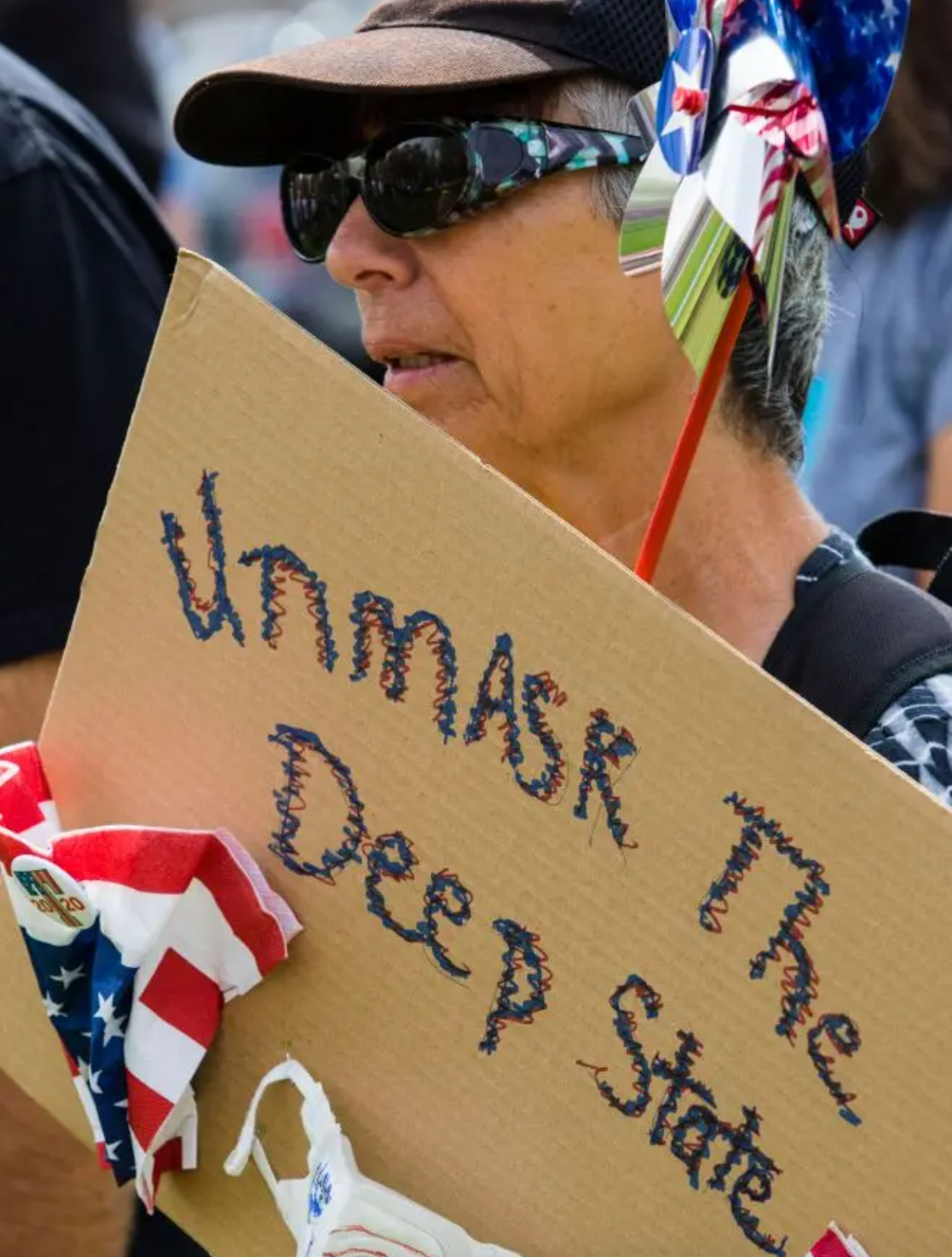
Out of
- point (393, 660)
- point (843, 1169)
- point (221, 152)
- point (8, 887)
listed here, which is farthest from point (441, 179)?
point (843, 1169)

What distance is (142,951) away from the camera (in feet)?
4.01

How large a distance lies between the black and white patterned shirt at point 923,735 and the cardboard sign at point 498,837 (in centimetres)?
19

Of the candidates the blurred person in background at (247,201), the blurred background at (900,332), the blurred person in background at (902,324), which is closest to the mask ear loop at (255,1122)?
the blurred background at (900,332)

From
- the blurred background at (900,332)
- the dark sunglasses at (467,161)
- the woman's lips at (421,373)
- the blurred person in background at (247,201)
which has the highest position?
the dark sunglasses at (467,161)

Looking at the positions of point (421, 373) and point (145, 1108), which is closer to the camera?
point (145, 1108)

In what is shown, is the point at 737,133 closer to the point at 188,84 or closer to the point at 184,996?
the point at 184,996

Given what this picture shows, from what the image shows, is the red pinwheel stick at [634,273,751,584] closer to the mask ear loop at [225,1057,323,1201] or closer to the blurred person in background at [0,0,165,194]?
the mask ear loop at [225,1057,323,1201]

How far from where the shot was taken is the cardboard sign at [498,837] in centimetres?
106

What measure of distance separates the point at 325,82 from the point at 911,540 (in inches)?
22.0

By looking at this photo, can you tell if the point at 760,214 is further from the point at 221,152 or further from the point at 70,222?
the point at 70,222

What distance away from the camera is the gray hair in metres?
1.43

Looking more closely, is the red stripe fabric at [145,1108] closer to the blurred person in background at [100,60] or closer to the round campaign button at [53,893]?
the round campaign button at [53,893]

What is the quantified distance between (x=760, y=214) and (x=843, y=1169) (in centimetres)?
54

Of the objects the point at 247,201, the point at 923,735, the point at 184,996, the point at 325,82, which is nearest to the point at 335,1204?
the point at 184,996
